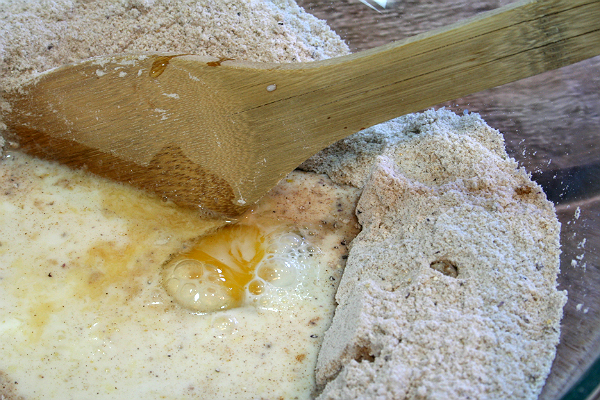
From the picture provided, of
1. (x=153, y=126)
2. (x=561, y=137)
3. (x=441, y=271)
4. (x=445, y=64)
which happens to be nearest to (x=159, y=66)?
(x=153, y=126)

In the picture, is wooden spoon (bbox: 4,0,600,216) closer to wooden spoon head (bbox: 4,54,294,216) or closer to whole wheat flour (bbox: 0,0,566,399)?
wooden spoon head (bbox: 4,54,294,216)

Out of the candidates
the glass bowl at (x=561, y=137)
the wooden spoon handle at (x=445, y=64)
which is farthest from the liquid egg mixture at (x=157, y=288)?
the glass bowl at (x=561, y=137)

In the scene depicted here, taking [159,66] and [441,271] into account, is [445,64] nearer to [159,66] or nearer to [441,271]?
[441,271]

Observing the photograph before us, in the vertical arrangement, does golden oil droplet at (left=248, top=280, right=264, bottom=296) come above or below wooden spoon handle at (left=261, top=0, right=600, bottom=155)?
below

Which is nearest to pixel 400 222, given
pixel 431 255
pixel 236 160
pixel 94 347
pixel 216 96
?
pixel 431 255

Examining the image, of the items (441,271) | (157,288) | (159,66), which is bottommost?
(157,288)

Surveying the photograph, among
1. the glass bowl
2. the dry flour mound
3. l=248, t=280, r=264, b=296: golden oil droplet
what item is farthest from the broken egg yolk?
the glass bowl
